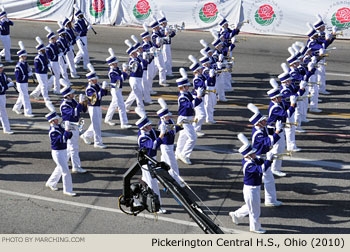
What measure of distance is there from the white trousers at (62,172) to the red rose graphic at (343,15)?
1879cm

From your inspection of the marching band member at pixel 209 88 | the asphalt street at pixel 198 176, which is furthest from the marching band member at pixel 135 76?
the marching band member at pixel 209 88

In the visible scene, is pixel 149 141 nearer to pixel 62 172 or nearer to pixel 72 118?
pixel 62 172

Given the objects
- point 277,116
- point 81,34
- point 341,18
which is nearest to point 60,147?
point 277,116

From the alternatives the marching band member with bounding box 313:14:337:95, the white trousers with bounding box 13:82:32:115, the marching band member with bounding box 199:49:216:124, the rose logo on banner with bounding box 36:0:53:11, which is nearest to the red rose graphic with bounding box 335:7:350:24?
the marching band member with bounding box 313:14:337:95

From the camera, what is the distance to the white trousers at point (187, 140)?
1922cm

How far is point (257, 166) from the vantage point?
49.5 ft

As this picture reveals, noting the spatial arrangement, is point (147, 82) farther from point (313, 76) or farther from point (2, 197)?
point (2, 197)

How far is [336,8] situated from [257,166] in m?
18.2

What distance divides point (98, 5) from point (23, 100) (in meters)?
12.4

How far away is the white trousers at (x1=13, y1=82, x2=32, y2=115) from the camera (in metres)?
22.8

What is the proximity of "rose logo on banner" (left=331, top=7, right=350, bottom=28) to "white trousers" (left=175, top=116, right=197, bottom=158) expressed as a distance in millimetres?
14602

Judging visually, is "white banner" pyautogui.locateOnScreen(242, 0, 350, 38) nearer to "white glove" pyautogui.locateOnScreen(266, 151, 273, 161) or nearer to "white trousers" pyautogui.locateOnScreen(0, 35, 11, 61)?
"white trousers" pyautogui.locateOnScreen(0, 35, 11, 61)

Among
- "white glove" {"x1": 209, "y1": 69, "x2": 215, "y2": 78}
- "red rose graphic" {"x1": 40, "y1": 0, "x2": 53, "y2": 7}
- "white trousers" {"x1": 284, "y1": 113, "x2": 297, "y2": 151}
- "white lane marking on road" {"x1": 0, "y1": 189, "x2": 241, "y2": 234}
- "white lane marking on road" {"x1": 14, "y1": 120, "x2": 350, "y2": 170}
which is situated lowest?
"white lane marking on road" {"x1": 14, "y1": 120, "x2": 350, "y2": 170}

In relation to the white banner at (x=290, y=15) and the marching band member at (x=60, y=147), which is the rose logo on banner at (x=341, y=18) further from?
the marching band member at (x=60, y=147)
